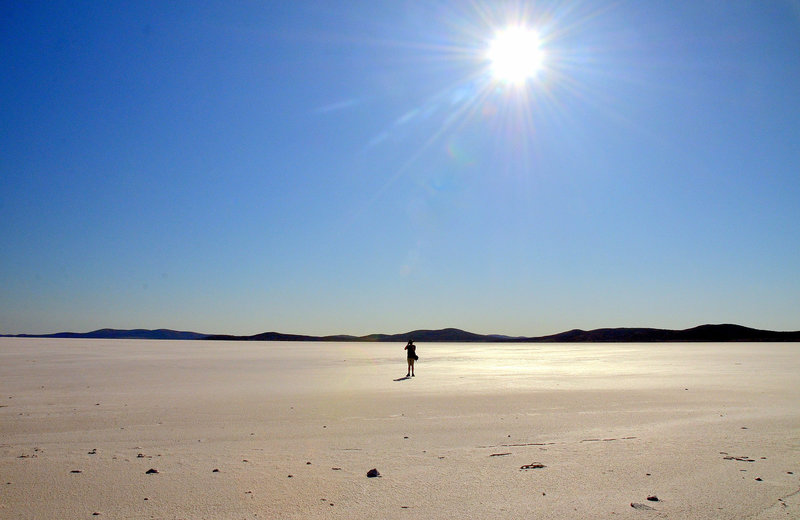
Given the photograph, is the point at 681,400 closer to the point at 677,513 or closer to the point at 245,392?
the point at 677,513

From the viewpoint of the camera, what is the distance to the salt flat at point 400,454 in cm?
565

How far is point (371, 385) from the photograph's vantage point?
18141 millimetres

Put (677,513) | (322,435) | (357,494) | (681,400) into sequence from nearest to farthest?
(677,513)
(357,494)
(322,435)
(681,400)

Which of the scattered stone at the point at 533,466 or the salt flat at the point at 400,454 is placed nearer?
the salt flat at the point at 400,454

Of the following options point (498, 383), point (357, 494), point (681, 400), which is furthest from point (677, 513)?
point (498, 383)

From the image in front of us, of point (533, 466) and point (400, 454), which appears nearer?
point (533, 466)

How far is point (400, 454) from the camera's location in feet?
25.8

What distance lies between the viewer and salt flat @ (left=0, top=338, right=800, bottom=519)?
222 inches

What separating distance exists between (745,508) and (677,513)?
2.68ft

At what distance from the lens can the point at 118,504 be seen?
5.66 meters

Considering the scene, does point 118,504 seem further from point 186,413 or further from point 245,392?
point 245,392

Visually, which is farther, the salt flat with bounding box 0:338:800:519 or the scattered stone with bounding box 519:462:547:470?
the scattered stone with bounding box 519:462:547:470

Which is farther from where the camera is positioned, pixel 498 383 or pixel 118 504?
pixel 498 383

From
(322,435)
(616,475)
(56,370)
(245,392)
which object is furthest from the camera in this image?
(56,370)
